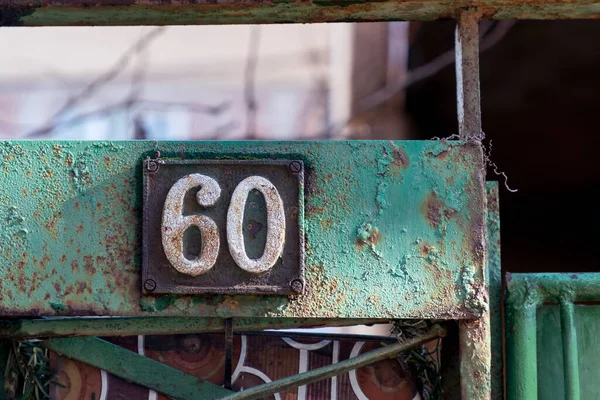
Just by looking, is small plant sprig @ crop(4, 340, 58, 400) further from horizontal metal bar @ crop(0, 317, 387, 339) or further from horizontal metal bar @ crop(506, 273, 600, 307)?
horizontal metal bar @ crop(506, 273, 600, 307)

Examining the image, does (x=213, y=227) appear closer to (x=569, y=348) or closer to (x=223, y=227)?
(x=223, y=227)

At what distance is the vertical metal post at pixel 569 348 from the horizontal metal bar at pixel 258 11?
90 cm

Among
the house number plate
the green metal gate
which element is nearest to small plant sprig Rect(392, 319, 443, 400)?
the green metal gate

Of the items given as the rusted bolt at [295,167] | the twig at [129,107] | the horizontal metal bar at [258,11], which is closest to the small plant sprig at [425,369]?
the rusted bolt at [295,167]

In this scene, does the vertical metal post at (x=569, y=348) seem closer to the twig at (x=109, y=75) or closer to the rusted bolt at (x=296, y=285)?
the rusted bolt at (x=296, y=285)

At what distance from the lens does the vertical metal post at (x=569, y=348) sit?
2.10 metres

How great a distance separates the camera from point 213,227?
1.97 m

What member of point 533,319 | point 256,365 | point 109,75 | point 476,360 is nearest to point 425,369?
point 476,360

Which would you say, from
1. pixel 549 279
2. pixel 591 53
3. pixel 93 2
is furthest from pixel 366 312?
pixel 591 53

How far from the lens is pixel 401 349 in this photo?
214cm

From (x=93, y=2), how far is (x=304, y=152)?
2.58 feet

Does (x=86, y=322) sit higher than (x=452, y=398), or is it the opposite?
(x=86, y=322)

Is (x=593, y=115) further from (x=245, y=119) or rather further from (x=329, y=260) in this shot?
(x=329, y=260)

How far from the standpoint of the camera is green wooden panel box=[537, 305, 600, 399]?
7.14 ft
